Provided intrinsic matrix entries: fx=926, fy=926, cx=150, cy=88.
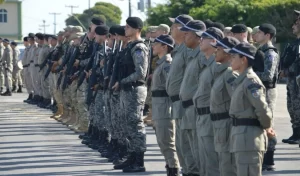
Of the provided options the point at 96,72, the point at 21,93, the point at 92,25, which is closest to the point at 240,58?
the point at 96,72

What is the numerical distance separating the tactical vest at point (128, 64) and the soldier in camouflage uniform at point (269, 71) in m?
1.69

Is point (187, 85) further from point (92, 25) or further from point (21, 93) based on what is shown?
point (21, 93)

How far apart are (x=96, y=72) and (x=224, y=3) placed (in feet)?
122

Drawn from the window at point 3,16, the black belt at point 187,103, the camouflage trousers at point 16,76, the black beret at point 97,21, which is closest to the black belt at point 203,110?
the black belt at point 187,103

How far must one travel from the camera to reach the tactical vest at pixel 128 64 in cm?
1278

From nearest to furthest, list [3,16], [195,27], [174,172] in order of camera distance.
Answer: [195,27]
[174,172]
[3,16]

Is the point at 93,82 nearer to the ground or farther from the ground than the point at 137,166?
farther from the ground

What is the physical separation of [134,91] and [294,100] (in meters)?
3.57

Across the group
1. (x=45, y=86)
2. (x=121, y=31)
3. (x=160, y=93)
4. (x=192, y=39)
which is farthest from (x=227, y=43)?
(x=45, y=86)

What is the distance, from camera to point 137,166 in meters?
12.6

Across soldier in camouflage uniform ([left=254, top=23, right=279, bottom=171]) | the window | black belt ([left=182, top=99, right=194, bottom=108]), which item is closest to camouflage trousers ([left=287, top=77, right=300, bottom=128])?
soldier in camouflage uniform ([left=254, top=23, right=279, bottom=171])

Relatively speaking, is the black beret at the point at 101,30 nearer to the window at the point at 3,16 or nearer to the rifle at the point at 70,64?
the rifle at the point at 70,64

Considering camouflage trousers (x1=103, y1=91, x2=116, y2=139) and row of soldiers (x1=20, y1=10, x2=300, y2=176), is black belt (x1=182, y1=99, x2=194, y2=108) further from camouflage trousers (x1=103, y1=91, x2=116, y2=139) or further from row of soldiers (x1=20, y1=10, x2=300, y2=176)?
camouflage trousers (x1=103, y1=91, x2=116, y2=139)

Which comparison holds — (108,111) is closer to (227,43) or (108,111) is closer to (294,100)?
(294,100)
